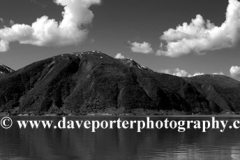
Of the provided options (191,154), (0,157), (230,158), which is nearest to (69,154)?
(0,157)

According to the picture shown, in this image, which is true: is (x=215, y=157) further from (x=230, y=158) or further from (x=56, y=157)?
(x=56, y=157)

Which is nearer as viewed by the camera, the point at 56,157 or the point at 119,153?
the point at 56,157

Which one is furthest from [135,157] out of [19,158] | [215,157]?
[19,158]

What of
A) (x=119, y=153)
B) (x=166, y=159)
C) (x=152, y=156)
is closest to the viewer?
(x=166, y=159)

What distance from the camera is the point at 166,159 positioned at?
41.7 metres

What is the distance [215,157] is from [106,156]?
13573 mm

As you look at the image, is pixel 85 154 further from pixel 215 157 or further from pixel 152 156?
pixel 215 157

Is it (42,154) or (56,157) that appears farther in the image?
(42,154)

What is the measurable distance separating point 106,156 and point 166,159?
25.2ft

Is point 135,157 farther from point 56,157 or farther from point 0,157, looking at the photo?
point 0,157

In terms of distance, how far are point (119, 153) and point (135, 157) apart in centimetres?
490

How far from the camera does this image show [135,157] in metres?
43.7

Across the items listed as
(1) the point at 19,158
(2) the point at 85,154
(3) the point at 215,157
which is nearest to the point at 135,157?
(2) the point at 85,154

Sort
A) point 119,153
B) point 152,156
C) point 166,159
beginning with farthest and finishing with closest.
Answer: point 119,153
point 152,156
point 166,159
